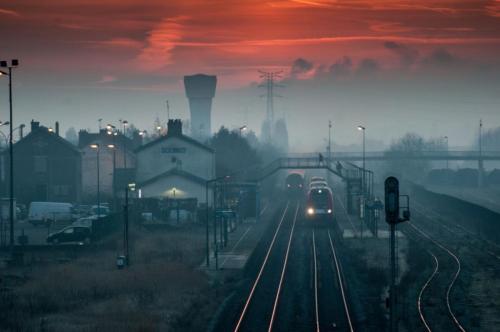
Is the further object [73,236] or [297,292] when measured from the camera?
[73,236]

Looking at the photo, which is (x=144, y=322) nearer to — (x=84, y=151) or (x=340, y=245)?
(x=340, y=245)

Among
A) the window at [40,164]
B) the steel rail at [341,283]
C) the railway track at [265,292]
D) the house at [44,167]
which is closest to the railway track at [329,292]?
the steel rail at [341,283]

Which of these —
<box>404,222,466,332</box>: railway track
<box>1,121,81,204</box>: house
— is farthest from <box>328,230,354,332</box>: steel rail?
<box>1,121,81,204</box>: house

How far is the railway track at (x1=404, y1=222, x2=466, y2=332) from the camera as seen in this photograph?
27.8 m

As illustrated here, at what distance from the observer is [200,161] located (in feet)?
254

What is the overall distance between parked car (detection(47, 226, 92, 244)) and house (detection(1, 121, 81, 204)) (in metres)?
30.6

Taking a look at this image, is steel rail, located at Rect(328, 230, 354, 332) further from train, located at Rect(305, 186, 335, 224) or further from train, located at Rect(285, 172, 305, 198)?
train, located at Rect(285, 172, 305, 198)

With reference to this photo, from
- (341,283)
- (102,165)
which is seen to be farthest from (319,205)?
(102,165)

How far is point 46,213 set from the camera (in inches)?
2601

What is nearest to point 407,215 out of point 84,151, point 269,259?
point 269,259

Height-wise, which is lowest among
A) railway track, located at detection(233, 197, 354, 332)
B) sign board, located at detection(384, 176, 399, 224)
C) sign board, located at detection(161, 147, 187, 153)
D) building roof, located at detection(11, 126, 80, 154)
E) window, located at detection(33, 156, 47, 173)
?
railway track, located at detection(233, 197, 354, 332)

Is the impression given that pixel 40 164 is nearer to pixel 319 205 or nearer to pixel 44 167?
pixel 44 167

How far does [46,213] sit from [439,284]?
39443mm

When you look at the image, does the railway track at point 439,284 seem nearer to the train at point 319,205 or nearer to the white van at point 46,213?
the train at point 319,205
